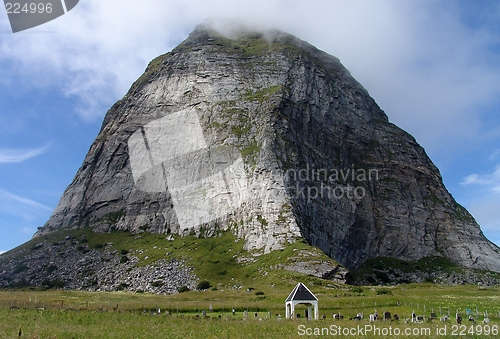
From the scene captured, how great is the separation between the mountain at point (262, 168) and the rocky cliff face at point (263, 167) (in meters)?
0.39

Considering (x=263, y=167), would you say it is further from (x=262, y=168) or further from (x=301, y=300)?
(x=301, y=300)

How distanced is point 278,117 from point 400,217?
4782cm

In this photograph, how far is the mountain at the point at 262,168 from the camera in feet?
369

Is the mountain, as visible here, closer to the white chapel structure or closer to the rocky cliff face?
the rocky cliff face

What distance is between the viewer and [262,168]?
110812mm

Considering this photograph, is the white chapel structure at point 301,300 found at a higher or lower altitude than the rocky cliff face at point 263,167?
lower

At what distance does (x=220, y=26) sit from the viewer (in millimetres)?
175125

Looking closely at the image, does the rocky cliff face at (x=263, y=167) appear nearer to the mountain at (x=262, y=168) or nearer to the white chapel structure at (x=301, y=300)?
the mountain at (x=262, y=168)

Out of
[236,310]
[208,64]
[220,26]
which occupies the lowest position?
[236,310]

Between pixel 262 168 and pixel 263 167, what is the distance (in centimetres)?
38

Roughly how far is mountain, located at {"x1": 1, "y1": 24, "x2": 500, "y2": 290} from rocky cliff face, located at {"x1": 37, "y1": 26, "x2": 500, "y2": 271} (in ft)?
1.27

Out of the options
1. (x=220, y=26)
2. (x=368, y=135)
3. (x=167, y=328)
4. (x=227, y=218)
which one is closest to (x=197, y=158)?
(x=227, y=218)

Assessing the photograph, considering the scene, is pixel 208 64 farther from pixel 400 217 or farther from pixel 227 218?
pixel 400 217

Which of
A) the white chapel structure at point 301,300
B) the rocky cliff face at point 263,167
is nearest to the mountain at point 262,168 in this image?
the rocky cliff face at point 263,167
